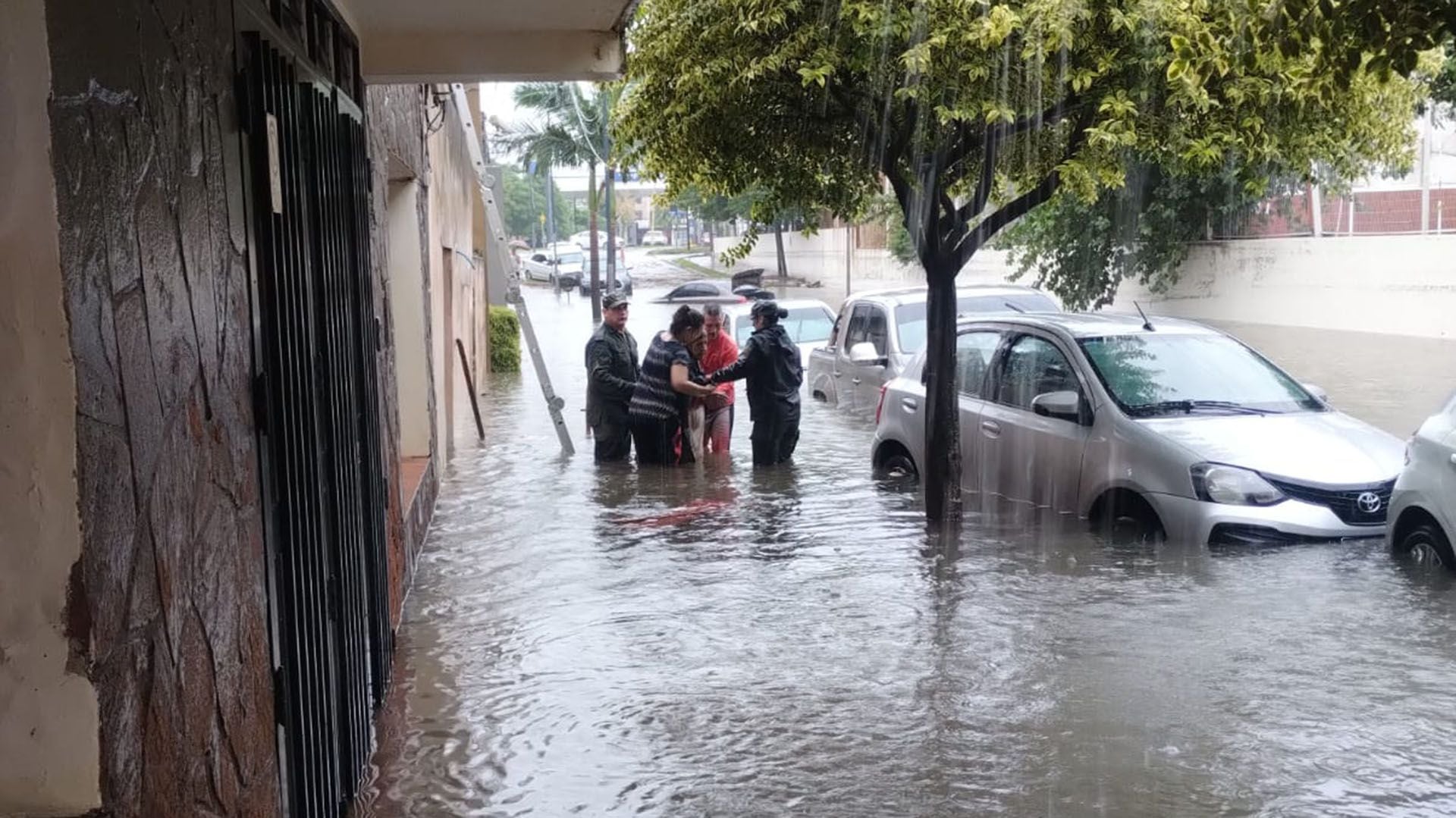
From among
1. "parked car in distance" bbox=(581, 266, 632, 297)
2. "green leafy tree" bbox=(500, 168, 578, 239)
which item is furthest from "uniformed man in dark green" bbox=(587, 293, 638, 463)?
"green leafy tree" bbox=(500, 168, 578, 239)

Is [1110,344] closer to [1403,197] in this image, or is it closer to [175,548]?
[175,548]

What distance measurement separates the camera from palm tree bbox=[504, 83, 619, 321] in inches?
1683

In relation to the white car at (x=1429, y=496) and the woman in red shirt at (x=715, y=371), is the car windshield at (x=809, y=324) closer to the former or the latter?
the woman in red shirt at (x=715, y=371)

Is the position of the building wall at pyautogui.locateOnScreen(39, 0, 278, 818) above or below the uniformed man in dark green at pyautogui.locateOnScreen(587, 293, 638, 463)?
above

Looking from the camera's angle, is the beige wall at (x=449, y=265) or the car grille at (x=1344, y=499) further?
the beige wall at (x=449, y=265)

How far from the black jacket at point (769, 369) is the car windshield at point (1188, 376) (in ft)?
11.2

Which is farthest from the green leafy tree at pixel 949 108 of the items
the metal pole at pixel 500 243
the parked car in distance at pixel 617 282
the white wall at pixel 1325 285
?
the parked car in distance at pixel 617 282

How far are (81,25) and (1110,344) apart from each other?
27.3 ft

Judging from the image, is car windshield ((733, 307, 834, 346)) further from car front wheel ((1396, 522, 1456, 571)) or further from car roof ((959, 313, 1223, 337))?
car front wheel ((1396, 522, 1456, 571))

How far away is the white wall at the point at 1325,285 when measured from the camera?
2547 cm

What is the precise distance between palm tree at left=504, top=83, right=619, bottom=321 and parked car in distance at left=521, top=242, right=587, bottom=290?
49.3 feet

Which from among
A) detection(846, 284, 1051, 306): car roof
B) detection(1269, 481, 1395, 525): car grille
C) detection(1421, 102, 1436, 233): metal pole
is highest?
detection(1421, 102, 1436, 233): metal pole

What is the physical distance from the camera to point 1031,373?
10.4 meters

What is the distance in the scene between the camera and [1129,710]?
20.4 feet
